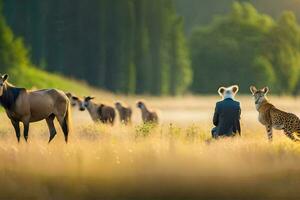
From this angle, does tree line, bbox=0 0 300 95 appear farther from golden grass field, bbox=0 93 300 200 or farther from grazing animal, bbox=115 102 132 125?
golden grass field, bbox=0 93 300 200

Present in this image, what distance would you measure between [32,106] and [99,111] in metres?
8.32

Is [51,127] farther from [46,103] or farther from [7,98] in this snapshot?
[7,98]

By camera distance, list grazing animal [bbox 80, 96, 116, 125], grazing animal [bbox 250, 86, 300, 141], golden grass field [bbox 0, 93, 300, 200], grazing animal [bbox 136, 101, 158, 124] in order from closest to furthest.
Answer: golden grass field [bbox 0, 93, 300, 200], grazing animal [bbox 250, 86, 300, 141], grazing animal [bbox 80, 96, 116, 125], grazing animal [bbox 136, 101, 158, 124]

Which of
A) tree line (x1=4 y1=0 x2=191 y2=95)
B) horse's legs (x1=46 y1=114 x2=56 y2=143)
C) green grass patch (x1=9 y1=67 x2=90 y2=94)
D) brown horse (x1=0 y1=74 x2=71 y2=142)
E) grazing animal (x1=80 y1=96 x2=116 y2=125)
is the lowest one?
horse's legs (x1=46 y1=114 x2=56 y2=143)

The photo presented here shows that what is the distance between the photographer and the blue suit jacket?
18.5m

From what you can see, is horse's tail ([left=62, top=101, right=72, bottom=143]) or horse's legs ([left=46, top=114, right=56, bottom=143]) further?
horse's legs ([left=46, top=114, right=56, bottom=143])

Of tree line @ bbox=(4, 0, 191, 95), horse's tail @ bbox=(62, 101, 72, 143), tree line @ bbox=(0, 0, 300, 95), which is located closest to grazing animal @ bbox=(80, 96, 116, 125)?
horse's tail @ bbox=(62, 101, 72, 143)

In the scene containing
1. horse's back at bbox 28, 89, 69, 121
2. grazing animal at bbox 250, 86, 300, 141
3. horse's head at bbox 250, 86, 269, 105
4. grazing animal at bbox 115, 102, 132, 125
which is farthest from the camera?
grazing animal at bbox 115, 102, 132, 125

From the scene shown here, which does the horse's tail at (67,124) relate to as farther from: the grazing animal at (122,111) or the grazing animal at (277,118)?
the grazing animal at (122,111)

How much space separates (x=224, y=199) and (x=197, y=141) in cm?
406

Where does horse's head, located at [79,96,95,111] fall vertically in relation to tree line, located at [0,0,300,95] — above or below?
below

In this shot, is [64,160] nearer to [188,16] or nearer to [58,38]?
[58,38]

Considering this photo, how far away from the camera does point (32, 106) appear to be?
2070 centimetres

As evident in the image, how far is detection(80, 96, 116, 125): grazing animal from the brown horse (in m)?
6.63
